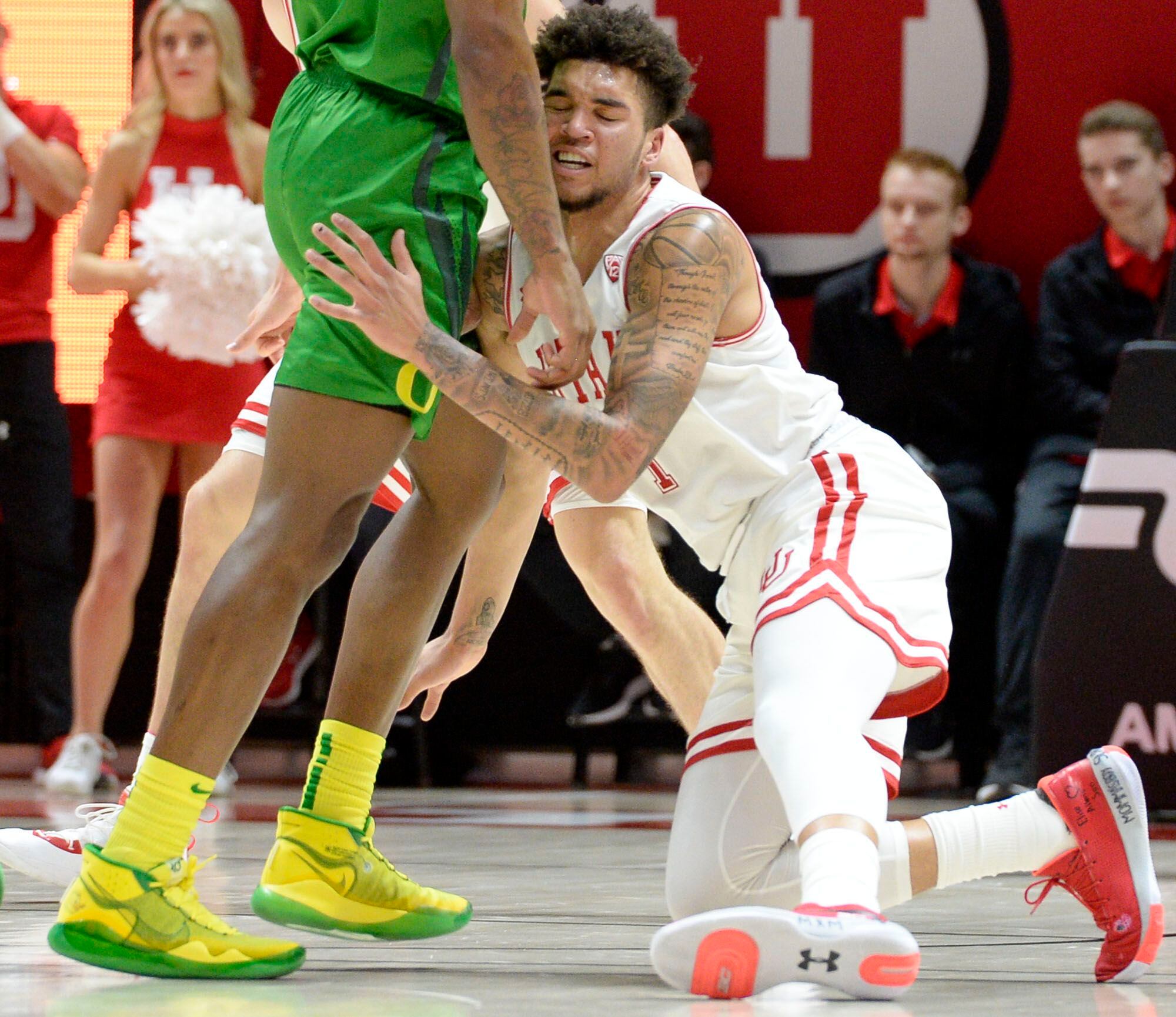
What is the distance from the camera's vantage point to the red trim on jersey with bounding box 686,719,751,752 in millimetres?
2717

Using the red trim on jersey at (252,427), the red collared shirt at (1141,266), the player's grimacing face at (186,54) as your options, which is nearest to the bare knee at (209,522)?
the red trim on jersey at (252,427)

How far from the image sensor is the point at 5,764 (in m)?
7.05

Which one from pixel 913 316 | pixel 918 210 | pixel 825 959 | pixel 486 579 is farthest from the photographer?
pixel 913 316

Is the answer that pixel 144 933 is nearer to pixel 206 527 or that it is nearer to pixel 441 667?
pixel 441 667

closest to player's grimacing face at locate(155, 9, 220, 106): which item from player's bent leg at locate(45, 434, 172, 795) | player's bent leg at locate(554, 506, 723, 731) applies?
player's bent leg at locate(45, 434, 172, 795)

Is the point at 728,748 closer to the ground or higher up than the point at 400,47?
closer to the ground

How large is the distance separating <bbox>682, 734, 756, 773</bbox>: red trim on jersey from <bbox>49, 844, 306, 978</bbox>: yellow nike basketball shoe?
2.27 ft

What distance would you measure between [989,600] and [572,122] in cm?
371

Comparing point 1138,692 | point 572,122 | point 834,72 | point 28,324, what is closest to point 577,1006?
point 572,122

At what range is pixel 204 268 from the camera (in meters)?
5.11

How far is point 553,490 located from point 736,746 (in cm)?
87

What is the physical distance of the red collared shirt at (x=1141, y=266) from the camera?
5910 millimetres

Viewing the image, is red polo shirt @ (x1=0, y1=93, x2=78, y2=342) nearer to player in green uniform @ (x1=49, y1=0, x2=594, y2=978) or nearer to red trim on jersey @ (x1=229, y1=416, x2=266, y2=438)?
red trim on jersey @ (x1=229, y1=416, x2=266, y2=438)

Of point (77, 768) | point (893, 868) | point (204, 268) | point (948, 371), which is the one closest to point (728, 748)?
point (893, 868)
